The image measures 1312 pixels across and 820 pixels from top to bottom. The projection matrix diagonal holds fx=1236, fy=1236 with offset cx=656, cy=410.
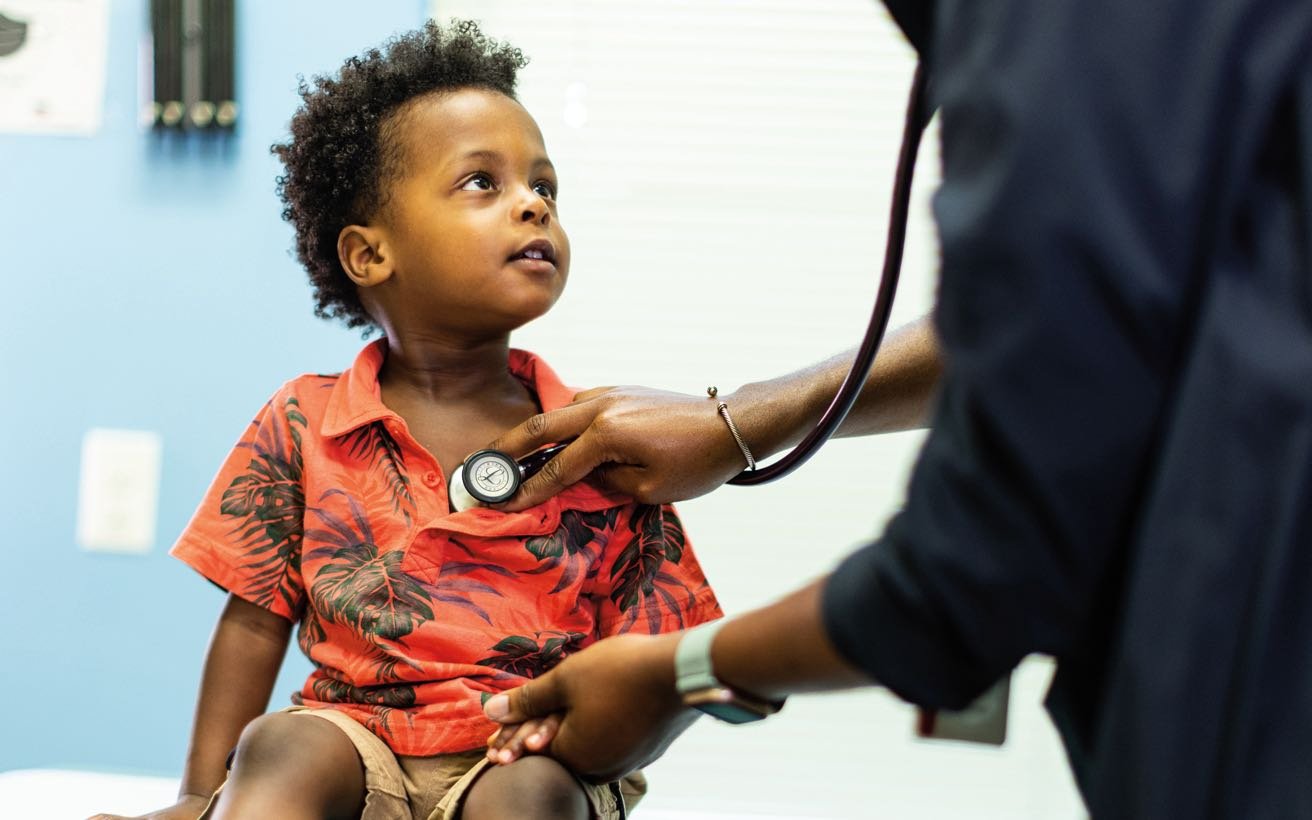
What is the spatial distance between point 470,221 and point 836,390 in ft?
1.34

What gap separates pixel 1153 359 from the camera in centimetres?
55

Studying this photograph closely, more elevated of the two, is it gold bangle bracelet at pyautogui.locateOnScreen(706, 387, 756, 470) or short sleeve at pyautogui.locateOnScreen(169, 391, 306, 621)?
gold bangle bracelet at pyautogui.locateOnScreen(706, 387, 756, 470)

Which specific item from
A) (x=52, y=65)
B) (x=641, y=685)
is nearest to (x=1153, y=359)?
(x=641, y=685)

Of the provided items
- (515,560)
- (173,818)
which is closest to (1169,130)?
(515,560)

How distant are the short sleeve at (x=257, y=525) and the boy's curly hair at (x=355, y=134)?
266 millimetres

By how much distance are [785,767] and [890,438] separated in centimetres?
61

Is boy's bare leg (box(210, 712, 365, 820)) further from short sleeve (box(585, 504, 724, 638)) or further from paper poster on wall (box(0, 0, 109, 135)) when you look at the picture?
paper poster on wall (box(0, 0, 109, 135))

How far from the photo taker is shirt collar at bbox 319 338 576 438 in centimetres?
120

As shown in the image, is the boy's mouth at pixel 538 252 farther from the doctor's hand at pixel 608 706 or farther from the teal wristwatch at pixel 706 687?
the teal wristwatch at pixel 706 687

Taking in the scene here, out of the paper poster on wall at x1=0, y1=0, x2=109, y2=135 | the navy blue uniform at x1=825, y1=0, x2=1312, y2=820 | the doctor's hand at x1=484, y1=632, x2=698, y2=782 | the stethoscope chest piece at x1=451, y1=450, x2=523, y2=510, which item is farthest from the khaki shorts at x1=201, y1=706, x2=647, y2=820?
the paper poster on wall at x1=0, y1=0, x2=109, y2=135

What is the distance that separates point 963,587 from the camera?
22.1 inches

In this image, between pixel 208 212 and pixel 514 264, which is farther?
pixel 208 212

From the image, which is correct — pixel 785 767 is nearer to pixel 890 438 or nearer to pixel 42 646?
pixel 890 438

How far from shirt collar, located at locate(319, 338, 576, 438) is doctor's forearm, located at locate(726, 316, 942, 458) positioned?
0.65 ft
